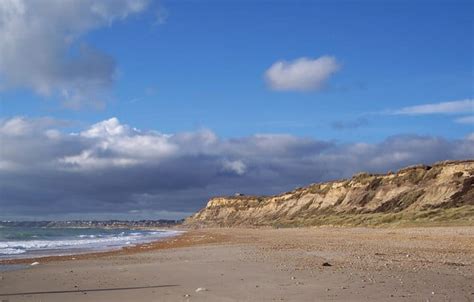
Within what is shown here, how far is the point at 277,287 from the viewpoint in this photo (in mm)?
13570

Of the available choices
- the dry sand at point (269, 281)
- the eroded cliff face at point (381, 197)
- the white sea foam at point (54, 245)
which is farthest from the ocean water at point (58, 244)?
the eroded cliff face at point (381, 197)

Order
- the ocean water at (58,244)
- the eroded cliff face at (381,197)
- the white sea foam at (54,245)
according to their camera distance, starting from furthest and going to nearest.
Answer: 1. the eroded cliff face at (381,197)
2. the white sea foam at (54,245)
3. the ocean water at (58,244)

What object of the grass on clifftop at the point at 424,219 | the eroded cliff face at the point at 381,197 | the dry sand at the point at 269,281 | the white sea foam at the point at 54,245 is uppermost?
the eroded cliff face at the point at 381,197

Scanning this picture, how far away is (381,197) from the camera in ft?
267

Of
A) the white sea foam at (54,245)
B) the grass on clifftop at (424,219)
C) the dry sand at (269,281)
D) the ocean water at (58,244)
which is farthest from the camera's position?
the grass on clifftop at (424,219)

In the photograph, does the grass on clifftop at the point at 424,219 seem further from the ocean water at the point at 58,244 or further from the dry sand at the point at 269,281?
the dry sand at the point at 269,281

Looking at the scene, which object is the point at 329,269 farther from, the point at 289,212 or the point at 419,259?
the point at 289,212

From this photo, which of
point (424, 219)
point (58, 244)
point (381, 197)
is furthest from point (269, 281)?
point (381, 197)

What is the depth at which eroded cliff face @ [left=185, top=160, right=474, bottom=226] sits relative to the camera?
64.1 metres

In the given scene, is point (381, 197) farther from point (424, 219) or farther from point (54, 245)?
point (54, 245)

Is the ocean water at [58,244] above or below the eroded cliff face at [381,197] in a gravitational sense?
below

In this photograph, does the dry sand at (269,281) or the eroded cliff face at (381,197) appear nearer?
the dry sand at (269,281)

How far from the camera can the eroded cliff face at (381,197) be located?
6406cm

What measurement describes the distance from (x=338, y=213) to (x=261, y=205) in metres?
55.6
